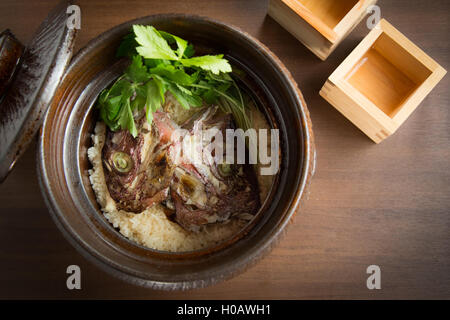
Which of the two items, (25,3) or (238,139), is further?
(25,3)

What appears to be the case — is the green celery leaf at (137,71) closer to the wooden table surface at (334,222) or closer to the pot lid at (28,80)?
the pot lid at (28,80)

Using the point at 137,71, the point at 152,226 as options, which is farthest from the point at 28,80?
the point at 152,226

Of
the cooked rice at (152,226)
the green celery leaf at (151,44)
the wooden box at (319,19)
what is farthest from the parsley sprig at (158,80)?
the wooden box at (319,19)

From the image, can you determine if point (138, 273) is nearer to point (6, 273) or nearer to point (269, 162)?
point (269, 162)

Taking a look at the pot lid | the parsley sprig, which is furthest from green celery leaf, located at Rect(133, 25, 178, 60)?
the pot lid

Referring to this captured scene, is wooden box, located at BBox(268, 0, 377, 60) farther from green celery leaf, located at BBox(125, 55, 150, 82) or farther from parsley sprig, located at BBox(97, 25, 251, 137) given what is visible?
green celery leaf, located at BBox(125, 55, 150, 82)
